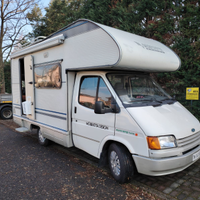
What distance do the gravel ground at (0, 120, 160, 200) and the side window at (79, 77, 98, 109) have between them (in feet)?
4.73

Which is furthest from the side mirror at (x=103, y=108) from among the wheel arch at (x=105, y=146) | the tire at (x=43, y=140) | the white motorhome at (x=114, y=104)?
the tire at (x=43, y=140)

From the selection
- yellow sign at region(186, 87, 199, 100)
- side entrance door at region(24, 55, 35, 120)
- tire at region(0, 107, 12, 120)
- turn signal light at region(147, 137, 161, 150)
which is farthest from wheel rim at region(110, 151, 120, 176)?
tire at region(0, 107, 12, 120)

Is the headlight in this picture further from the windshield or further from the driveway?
the driveway

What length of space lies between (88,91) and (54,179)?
1910mm

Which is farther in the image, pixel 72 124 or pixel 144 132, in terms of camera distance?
pixel 72 124

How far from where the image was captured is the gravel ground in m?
3.31

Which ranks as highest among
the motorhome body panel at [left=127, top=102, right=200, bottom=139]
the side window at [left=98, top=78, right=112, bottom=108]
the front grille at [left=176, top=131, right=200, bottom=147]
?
the side window at [left=98, top=78, right=112, bottom=108]

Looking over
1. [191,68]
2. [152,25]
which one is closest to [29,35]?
[152,25]

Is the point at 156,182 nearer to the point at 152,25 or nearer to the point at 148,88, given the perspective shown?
the point at 148,88

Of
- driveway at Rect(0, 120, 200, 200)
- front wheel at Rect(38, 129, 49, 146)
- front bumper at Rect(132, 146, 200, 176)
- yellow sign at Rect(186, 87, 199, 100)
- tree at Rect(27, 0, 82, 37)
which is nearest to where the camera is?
front bumper at Rect(132, 146, 200, 176)

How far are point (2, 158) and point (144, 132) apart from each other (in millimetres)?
3923

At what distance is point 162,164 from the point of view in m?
2.98

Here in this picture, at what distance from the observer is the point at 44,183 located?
370 centimetres

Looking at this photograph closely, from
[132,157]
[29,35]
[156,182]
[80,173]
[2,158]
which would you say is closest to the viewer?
[132,157]
